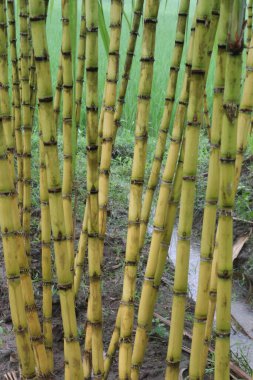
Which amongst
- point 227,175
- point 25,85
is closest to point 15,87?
point 25,85

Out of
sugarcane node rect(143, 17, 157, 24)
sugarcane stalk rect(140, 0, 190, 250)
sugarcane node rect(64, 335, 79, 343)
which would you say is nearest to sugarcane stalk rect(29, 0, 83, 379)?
sugarcane node rect(64, 335, 79, 343)

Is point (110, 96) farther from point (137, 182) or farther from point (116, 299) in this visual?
point (116, 299)

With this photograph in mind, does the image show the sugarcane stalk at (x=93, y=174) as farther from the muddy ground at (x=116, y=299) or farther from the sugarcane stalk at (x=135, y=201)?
the muddy ground at (x=116, y=299)

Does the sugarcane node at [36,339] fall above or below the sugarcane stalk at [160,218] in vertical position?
below

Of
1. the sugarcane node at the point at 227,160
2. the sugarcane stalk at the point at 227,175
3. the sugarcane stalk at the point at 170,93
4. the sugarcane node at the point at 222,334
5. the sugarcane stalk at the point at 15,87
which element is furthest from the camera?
the sugarcane stalk at the point at 15,87

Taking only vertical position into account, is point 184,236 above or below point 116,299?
above

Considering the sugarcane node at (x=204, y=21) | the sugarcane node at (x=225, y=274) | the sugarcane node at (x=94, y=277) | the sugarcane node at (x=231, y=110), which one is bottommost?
the sugarcane node at (x=94, y=277)

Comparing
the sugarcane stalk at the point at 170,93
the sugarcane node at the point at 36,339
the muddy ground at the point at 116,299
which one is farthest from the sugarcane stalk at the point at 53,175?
the muddy ground at the point at 116,299

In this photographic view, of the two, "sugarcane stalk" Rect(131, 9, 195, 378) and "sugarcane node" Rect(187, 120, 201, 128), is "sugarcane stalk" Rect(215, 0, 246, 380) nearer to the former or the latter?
"sugarcane node" Rect(187, 120, 201, 128)

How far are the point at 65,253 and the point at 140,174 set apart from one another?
10.4 inches

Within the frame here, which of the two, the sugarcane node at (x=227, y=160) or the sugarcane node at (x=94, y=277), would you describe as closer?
the sugarcane node at (x=227, y=160)

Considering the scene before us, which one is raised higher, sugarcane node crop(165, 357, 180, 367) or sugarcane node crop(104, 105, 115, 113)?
sugarcane node crop(104, 105, 115, 113)

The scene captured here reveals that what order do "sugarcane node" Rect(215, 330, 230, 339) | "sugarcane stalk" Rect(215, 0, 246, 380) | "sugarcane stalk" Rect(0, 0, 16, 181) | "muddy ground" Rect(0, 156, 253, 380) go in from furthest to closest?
"muddy ground" Rect(0, 156, 253, 380) → "sugarcane stalk" Rect(0, 0, 16, 181) → "sugarcane node" Rect(215, 330, 230, 339) → "sugarcane stalk" Rect(215, 0, 246, 380)

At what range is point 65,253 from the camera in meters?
0.93
